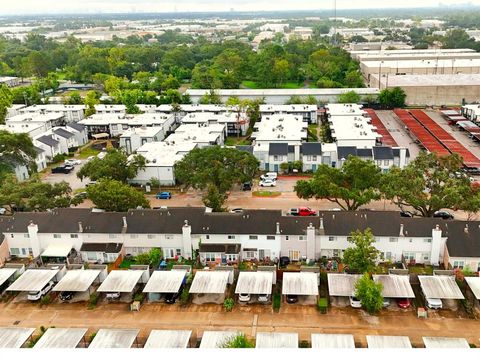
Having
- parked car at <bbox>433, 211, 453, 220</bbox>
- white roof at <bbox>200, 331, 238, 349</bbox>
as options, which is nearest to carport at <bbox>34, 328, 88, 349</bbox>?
white roof at <bbox>200, 331, 238, 349</bbox>

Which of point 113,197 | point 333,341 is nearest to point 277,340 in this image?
point 333,341

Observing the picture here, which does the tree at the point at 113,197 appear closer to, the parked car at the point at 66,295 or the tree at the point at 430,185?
the parked car at the point at 66,295

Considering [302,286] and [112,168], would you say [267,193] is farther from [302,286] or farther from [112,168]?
[302,286]

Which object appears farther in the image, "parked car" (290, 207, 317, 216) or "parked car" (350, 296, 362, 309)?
"parked car" (290, 207, 317, 216)

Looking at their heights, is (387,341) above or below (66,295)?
above

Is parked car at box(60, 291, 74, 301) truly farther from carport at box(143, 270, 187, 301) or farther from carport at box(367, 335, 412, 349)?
carport at box(367, 335, 412, 349)

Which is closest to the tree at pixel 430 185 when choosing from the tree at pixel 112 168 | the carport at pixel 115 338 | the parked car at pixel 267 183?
the parked car at pixel 267 183

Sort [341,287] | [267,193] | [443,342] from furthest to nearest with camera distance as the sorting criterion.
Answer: [267,193] → [341,287] → [443,342]
